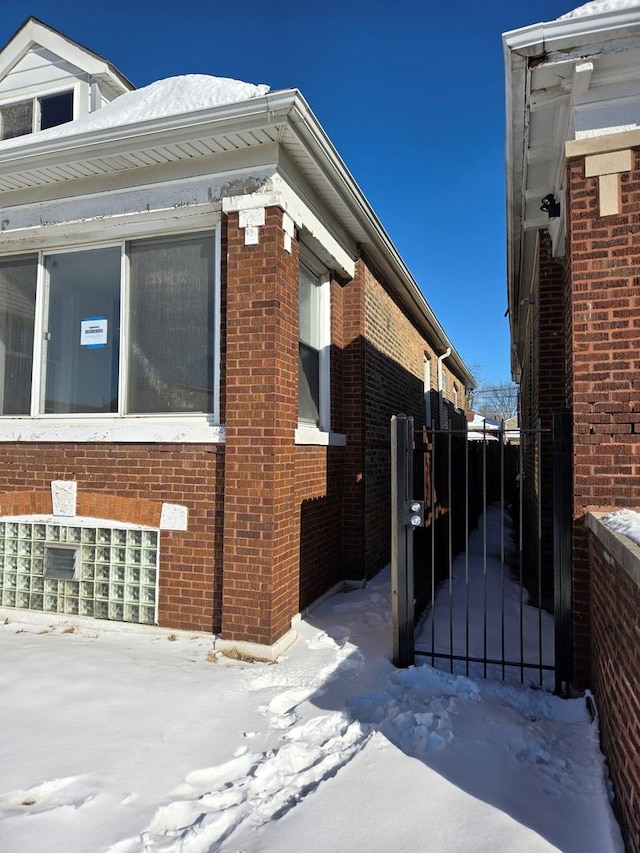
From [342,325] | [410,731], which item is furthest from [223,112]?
[410,731]

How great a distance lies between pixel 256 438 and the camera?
4.38 meters

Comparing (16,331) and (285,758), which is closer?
(285,758)

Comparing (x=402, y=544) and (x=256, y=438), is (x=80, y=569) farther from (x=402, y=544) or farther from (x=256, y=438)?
(x=402, y=544)

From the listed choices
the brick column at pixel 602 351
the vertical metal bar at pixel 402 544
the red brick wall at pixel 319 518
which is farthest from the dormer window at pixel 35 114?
the brick column at pixel 602 351

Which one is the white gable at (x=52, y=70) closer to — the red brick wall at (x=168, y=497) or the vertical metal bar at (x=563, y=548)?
the red brick wall at (x=168, y=497)

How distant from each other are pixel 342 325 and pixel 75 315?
2915 millimetres

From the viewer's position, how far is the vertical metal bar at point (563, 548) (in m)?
3.64

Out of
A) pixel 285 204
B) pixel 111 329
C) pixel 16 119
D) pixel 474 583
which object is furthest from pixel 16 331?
pixel 474 583

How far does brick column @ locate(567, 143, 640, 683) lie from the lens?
11.8ft

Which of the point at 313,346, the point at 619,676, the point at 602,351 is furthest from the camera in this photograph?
the point at 313,346

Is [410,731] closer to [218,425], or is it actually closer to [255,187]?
[218,425]

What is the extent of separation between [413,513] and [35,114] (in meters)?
7.32

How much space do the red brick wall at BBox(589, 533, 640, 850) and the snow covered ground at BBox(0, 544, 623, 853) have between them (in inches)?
6.6

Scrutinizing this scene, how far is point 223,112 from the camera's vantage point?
4.11 metres
